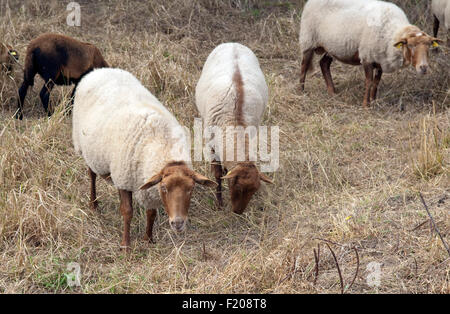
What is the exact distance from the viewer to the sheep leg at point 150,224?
5.13m

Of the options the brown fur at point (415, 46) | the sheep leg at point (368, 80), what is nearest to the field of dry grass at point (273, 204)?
the sheep leg at point (368, 80)

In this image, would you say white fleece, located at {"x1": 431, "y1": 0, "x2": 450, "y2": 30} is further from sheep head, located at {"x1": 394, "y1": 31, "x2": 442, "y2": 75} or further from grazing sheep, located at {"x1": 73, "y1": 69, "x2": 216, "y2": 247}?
grazing sheep, located at {"x1": 73, "y1": 69, "x2": 216, "y2": 247}

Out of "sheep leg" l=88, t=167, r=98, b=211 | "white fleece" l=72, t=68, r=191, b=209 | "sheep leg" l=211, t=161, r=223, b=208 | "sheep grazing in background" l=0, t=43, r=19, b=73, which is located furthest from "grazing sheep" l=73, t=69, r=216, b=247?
"sheep grazing in background" l=0, t=43, r=19, b=73

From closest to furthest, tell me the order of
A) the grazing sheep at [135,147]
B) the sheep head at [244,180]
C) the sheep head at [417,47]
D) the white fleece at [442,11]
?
the grazing sheep at [135,147]
the sheep head at [244,180]
the sheep head at [417,47]
the white fleece at [442,11]

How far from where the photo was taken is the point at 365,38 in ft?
27.5

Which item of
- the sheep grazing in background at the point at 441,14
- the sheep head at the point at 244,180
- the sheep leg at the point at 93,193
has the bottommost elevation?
the sheep leg at the point at 93,193

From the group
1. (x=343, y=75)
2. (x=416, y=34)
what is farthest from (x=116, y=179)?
(x=343, y=75)

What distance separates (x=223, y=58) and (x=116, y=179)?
90.3 inches

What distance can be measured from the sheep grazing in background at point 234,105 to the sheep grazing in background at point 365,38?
234 centimetres

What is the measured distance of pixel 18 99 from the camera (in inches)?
309

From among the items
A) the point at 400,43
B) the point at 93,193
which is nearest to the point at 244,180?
→ the point at 93,193

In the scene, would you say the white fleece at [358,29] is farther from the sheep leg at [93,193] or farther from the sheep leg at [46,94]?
the sheep leg at [93,193]

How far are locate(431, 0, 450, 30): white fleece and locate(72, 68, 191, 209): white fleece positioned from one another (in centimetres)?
636

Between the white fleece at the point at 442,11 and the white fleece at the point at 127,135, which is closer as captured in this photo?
the white fleece at the point at 127,135
